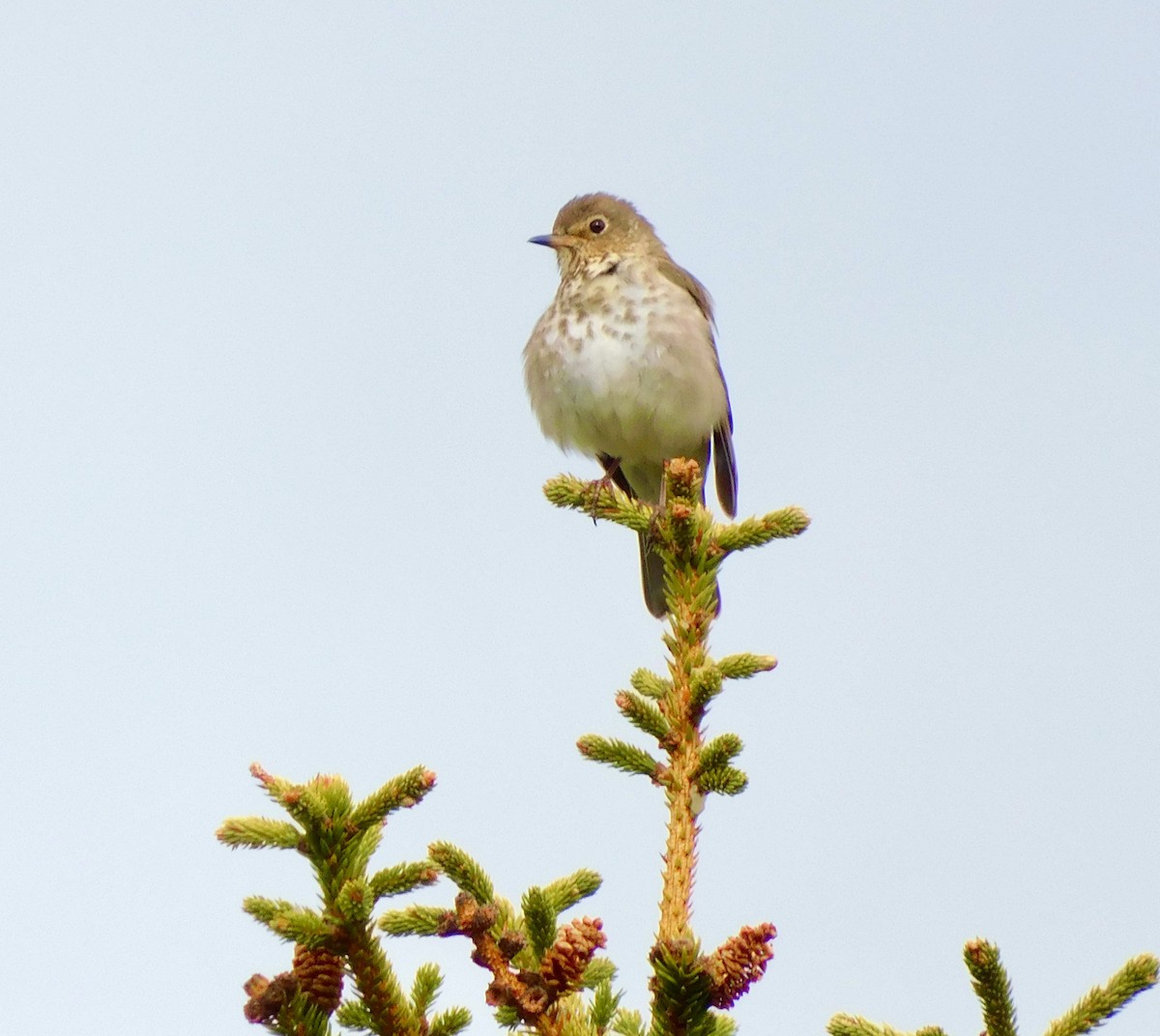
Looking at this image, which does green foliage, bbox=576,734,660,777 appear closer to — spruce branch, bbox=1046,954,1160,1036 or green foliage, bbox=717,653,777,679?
green foliage, bbox=717,653,777,679

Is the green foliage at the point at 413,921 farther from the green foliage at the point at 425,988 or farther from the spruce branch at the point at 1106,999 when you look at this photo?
the spruce branch at the point at 1106,999

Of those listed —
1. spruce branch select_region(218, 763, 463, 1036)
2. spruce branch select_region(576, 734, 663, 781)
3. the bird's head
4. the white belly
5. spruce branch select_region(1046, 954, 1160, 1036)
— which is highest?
the bird's head

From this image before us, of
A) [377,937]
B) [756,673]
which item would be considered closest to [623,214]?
[756,673]

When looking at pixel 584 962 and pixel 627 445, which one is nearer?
pixel 584 962

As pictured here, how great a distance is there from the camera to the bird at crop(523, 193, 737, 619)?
8.16 meters

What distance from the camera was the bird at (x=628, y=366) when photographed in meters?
8.16

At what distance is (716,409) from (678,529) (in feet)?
17.8

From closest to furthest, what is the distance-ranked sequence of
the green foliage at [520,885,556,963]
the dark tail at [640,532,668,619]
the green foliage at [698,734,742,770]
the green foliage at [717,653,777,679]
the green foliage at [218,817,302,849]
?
the green foliage at [218,817,302,849]
the green foliage at [520,885,556,963]
the green foliage at [698,734,742,770]
the green foliage at [717,653,777,679]
the dark tail at [640,532,668,619]

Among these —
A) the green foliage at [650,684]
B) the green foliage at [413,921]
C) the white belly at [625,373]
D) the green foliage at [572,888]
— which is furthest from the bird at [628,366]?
the green foliage at [413,921]

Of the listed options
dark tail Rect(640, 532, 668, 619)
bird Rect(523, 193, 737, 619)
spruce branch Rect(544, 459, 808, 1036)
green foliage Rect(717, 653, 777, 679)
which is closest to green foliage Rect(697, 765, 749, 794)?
spruce branch Rect(544, 459, 808, 1036)

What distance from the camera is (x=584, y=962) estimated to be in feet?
8.07

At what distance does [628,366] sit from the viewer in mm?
8133

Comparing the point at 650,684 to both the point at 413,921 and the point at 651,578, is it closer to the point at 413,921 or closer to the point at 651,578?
the point at 413,921

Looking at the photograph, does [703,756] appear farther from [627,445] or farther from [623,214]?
[623,214]
